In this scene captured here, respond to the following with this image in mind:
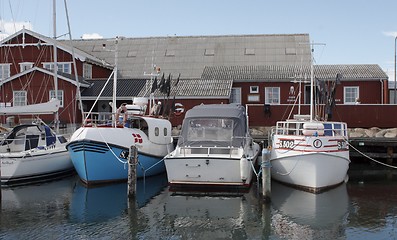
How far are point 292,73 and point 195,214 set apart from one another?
72.0 ft

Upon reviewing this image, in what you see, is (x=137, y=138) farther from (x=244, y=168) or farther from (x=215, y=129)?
(x=244, y=168)

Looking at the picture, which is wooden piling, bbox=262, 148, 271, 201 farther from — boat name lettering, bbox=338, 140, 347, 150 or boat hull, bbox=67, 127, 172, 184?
boat hull, bbox=67, 127, 172, 184

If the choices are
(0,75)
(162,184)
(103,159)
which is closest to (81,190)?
(103,159)

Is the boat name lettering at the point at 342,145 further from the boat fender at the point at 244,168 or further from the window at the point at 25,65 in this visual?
the window at the point at 25,65

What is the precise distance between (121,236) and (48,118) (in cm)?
2323

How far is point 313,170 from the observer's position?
16688 mm

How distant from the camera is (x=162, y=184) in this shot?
19.6m

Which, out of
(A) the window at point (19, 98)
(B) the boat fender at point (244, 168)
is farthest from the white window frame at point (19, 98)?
(B) the boat fender at point (244, 168)

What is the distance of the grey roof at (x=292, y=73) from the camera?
108 feet

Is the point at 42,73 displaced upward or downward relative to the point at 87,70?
downward

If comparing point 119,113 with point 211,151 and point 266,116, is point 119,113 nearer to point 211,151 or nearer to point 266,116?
point 211,151

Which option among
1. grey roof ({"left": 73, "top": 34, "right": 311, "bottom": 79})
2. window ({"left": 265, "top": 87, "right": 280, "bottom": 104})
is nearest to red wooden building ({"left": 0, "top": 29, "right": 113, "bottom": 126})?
grey roof ({"left": 73, "top": 34, "right": 311, "bottom": 79})

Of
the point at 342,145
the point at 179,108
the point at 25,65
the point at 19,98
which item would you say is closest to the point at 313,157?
the point at 342,145

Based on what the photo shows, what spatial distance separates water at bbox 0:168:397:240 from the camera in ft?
40.2
